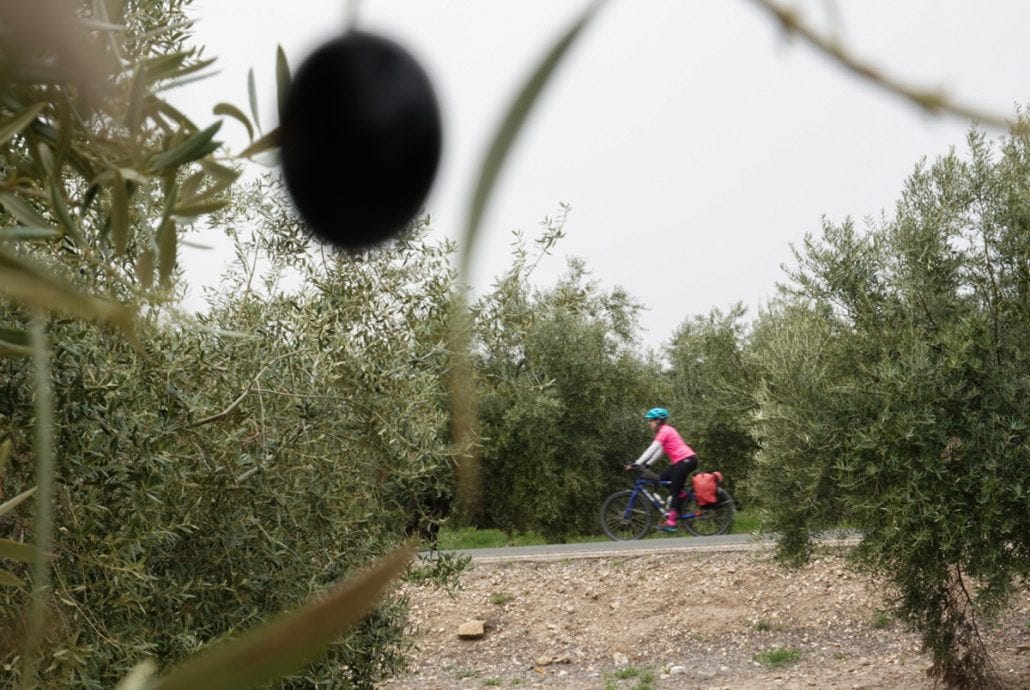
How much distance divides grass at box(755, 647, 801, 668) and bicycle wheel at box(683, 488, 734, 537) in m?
5.88

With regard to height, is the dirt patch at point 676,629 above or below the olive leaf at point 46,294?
below

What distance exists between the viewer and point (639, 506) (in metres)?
16.5

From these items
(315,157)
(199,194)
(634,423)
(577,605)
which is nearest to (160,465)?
(199,194)

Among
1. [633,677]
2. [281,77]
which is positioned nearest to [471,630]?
[633,677]

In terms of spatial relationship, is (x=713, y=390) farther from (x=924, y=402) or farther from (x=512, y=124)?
(x=512, y=124)

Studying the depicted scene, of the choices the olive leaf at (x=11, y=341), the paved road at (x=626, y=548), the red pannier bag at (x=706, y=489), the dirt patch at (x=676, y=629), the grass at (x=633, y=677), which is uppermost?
the olive leaf at (x=11, y=341)

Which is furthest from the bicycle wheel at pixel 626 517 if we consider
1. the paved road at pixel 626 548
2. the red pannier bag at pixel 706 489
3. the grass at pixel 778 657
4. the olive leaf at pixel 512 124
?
the olive leaf at pixel 512 124

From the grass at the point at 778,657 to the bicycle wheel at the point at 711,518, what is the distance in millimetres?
5876

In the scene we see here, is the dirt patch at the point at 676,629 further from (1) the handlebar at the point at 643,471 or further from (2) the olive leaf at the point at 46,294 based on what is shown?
(2) the olive leaf at the point at 46,294

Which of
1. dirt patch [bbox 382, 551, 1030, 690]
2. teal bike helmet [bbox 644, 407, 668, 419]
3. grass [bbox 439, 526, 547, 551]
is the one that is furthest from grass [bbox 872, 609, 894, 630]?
grass [bbox 439, 526, 547, 551]

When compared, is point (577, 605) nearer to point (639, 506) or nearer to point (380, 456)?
point (639, 506)

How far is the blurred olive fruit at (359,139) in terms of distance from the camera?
0.63 ft

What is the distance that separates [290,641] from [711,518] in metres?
17.2

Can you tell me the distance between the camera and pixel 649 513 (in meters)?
16.4
